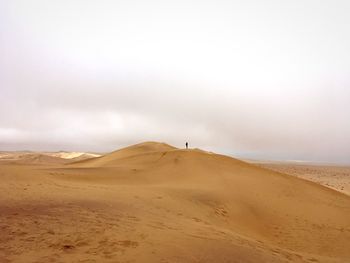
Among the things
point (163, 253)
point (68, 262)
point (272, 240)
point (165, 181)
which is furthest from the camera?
point (165, 181)

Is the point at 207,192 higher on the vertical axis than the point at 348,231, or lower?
higher

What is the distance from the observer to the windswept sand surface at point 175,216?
563 cm

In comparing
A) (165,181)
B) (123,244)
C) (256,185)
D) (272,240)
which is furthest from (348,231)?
(123,244)

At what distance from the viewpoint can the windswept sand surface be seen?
222 inches

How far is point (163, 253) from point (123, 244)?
0.78 metres

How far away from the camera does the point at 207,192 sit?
12.7 meters

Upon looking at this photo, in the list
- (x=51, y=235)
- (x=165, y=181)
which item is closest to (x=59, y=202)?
(x=51, y=235)

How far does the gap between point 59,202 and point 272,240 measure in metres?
6.64

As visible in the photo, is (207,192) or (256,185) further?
(256,185)

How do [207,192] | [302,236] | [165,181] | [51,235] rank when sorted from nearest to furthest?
1. [51,235]
2. [302,236]
3. [207,192]
4. [165,181]

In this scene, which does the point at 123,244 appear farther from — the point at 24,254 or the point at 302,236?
the point at 302,236

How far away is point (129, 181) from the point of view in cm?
1462

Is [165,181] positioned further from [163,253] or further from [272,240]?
[163,253]

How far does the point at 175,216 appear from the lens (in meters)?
8.61
